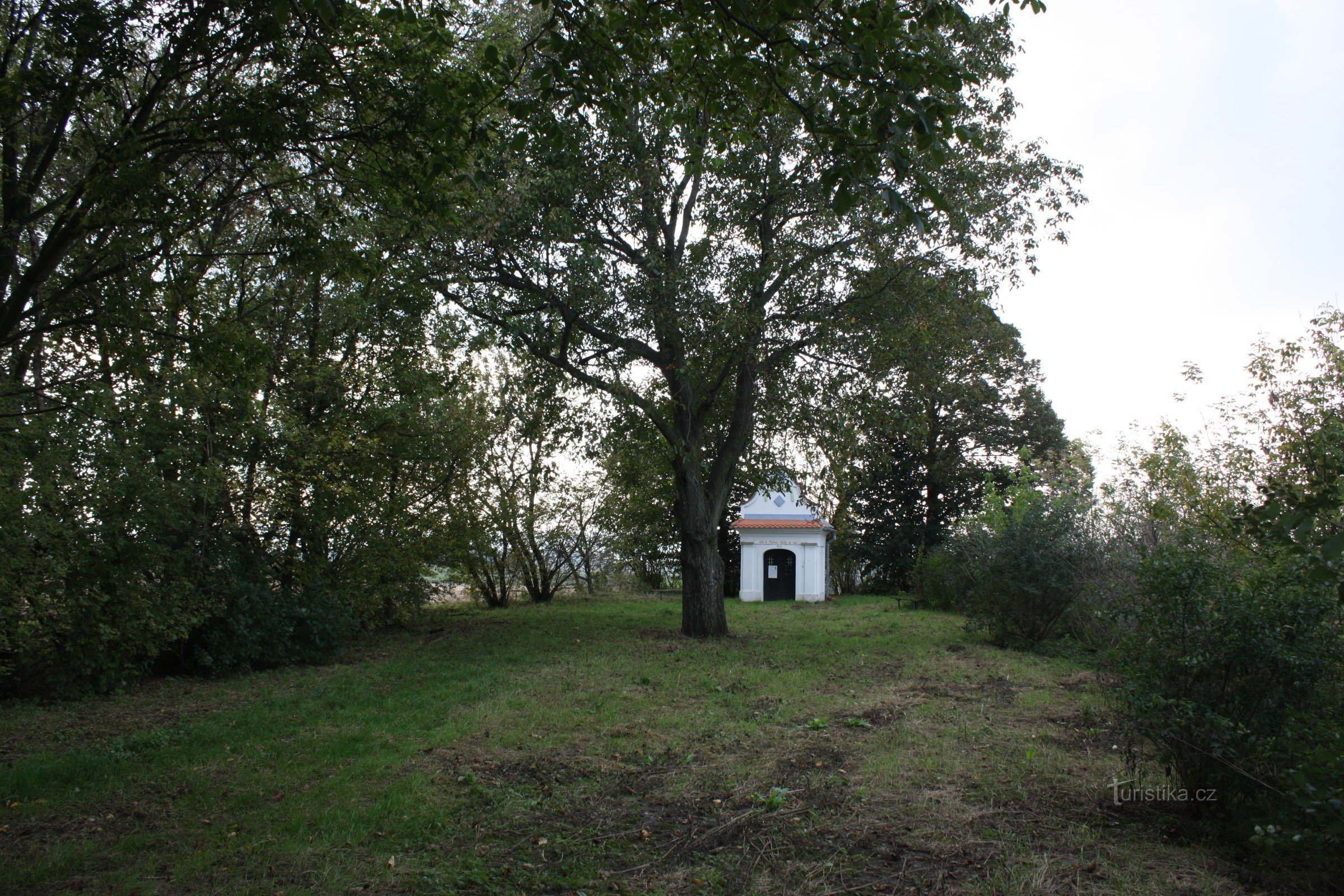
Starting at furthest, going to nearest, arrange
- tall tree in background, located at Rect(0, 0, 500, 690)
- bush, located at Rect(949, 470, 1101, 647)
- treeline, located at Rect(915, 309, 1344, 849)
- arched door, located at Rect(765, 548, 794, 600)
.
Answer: arched door, located at Rect(765, 548, 794, 600) < bush, located at Rect(949, 470, 1101, 647) < tall tree in background, located at Rect(0, 0, 500, 690) < treeline, located at Rect(915, 309, 1344, 849)

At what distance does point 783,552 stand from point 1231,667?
24013 millimetres

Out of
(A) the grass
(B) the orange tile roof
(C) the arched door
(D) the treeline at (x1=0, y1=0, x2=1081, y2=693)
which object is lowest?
(A) the grass

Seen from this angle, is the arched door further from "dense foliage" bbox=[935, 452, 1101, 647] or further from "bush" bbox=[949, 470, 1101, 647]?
"bush" bbox=[949, 470, 1101, 647]

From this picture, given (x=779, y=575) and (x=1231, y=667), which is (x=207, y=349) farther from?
(x=779, y=575)

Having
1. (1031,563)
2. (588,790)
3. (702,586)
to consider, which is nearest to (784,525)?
(702,586)

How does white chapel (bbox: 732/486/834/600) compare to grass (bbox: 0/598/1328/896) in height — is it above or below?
above

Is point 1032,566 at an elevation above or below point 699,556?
below

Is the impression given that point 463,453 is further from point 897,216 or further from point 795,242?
Answer: point 897,216

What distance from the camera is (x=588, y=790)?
5879 mm

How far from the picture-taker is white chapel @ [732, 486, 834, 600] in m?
28.0

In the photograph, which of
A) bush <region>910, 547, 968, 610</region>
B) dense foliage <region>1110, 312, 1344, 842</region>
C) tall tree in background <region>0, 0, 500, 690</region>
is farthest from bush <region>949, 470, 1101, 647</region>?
tall tree in background <region>0, 0, 500, 690</region>

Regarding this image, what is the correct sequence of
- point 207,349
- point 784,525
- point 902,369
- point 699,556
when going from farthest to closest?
1. point 784,525
2. point 699,556
3. point 902,369
4. point 207,349

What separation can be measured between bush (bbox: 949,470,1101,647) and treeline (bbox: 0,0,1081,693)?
108 inches

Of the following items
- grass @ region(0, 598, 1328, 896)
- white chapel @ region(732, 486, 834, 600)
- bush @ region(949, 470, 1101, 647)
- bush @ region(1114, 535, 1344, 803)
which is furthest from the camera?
white chapel @ region(732, 486, 834, 600)
